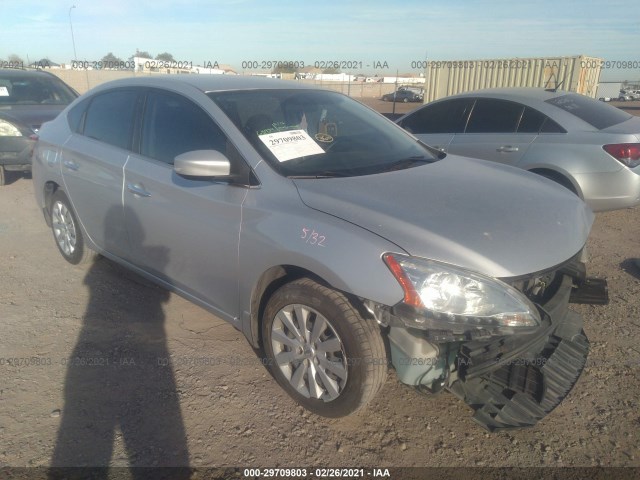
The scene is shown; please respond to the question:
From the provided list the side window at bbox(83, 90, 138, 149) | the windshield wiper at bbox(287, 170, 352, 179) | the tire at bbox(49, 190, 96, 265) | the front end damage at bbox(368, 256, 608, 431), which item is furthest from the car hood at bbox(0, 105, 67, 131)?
the front end damage at bbox(368, 256, 608, 431)

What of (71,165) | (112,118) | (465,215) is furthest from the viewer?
(71,165)

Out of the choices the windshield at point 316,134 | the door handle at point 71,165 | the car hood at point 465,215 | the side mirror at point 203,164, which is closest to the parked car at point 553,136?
the windshield at point 316,134

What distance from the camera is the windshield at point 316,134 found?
2.95m

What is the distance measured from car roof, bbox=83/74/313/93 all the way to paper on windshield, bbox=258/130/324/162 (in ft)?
→ 1.91

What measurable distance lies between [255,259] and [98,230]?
1.95 m

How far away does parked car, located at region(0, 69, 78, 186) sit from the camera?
7.55 metres

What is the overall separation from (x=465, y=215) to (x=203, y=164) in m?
1.39

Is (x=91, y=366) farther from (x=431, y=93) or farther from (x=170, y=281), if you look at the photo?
(x=431, y=93)

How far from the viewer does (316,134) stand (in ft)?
10.8

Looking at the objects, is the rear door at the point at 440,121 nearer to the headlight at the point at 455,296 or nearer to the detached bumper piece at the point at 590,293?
the detached bumper piece at the point at 590,293

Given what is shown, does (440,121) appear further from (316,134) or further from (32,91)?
(32,91)

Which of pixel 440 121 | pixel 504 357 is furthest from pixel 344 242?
pixel 440 121

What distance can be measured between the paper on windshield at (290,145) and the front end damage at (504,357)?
109 cm

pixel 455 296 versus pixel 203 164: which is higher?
pixel 203 164
